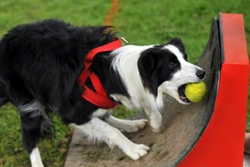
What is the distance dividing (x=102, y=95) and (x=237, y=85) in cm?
98

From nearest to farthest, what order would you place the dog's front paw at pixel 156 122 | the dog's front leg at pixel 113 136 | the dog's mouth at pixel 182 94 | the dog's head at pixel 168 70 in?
the dog's head at pixel 168 70 → the dog's mouth at pixel 182 94 → the dog's front leg at pixel 113 136 → the dog's front paw at pixel 156 122

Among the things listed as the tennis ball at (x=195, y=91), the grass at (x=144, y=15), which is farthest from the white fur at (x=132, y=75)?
the grass at (x=144, y=15)

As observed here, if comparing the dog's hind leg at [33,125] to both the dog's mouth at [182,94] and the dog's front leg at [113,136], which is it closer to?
the dog's front leg at [113,136]

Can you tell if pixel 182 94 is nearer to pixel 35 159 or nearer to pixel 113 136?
pixel 113 136

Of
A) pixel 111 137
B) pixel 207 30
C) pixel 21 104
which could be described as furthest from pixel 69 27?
pixel 207 30

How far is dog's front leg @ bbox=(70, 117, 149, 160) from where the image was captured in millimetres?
3232

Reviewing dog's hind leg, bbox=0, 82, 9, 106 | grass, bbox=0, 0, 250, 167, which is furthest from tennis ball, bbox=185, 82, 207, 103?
grass, bbox=0, 0, 250, 167

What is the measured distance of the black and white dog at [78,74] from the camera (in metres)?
2.82

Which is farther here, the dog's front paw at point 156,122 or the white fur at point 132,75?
the dog's front paw at point 156,122

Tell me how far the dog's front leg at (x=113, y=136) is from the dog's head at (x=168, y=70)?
0.59 meters

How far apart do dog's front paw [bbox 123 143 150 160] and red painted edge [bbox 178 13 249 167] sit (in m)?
0.39

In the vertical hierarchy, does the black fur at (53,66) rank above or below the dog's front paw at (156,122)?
above

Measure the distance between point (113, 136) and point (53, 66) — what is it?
2.36 feet

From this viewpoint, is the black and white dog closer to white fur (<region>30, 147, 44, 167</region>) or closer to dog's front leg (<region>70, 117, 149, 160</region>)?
dog's front leg (<region>70, 117, 149, 160</region>)
